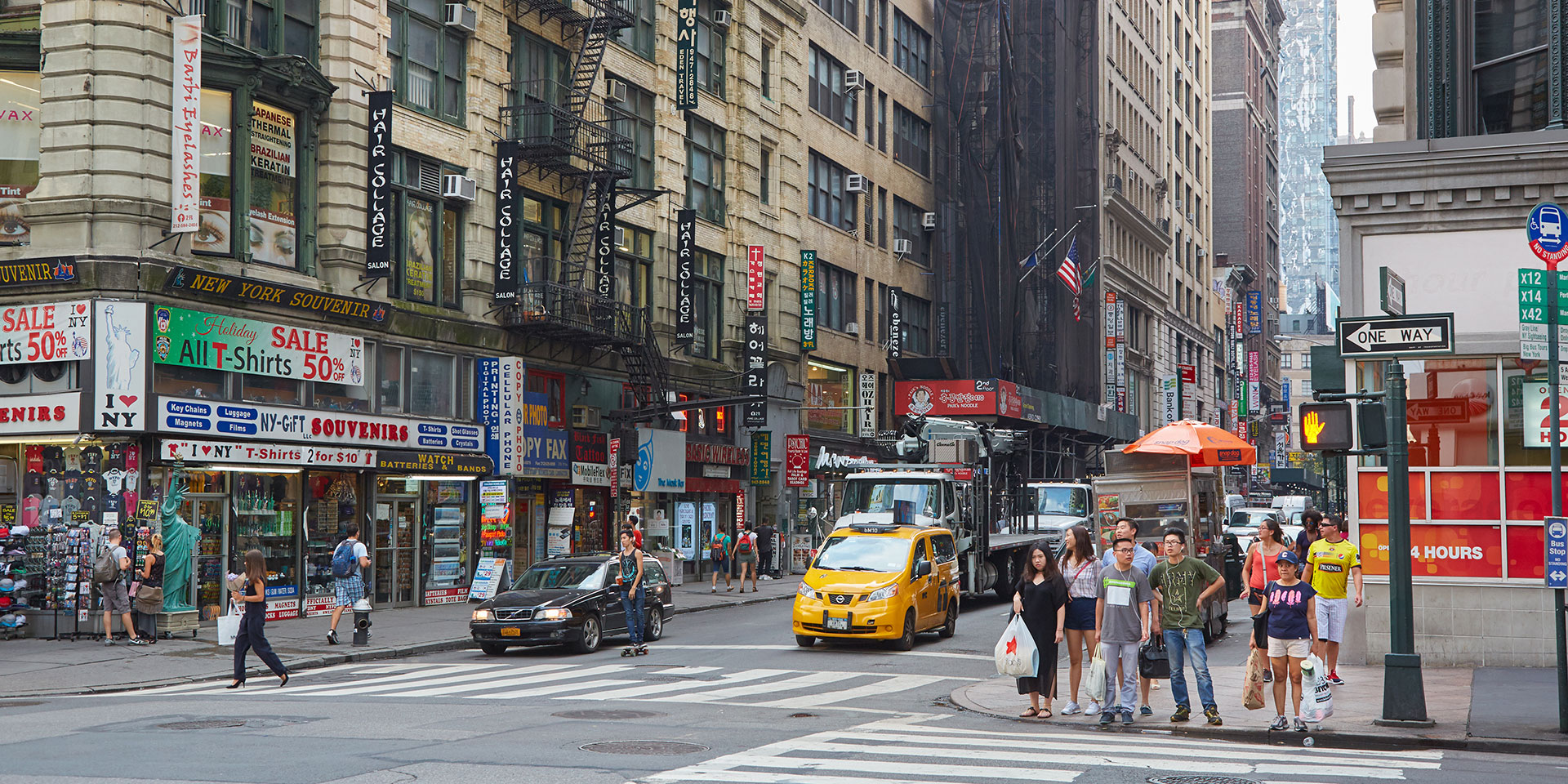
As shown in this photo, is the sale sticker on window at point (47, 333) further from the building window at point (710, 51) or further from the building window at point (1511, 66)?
the building window at point (710, 51)

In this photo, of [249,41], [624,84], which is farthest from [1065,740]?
[624,84]

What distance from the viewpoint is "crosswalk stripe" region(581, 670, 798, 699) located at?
623 inches

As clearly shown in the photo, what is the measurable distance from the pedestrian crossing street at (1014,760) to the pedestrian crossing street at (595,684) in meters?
2.82

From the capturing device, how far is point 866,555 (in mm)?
22219

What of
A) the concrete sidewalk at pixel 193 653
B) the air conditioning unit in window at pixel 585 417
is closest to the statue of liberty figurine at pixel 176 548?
the concrete sidewalk at pixel 193 653

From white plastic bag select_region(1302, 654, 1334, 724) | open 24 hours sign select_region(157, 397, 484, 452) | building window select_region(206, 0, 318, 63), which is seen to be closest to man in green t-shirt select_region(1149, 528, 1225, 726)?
white plastic bag select_region(1302, 654, 1334, 724)

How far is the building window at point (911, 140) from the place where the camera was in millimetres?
52625

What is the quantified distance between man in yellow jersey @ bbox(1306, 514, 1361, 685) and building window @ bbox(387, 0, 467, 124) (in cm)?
1998

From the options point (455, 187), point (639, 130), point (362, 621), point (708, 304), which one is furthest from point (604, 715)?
point (708, 304)

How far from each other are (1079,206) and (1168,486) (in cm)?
4005

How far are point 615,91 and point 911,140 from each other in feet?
67.5

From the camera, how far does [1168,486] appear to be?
1019 inches

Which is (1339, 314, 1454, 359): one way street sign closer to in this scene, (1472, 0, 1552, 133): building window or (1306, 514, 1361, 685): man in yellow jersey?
(1306, 514, 1361, 685): man in yellow jersey

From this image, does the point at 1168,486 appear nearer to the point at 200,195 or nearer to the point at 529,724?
the point at 529,724
